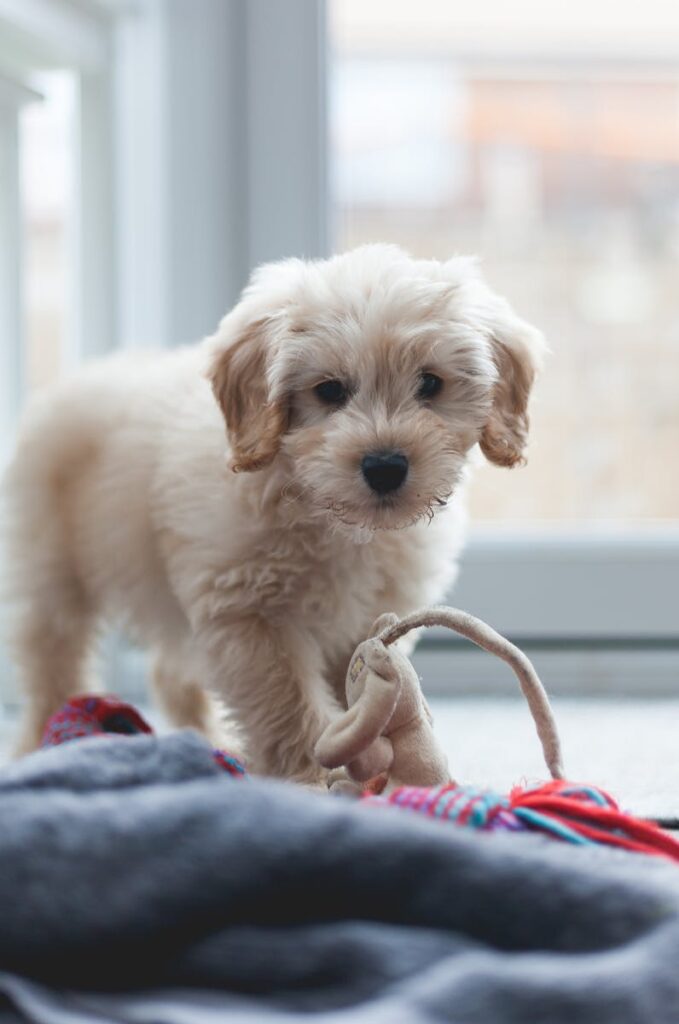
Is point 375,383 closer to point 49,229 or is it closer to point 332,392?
point 332,392

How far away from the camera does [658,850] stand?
0.93 meters

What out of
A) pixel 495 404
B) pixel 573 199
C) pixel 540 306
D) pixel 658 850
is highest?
pixel 573 199

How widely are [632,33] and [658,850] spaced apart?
1.78 metres

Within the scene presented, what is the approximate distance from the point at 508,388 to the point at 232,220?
98 centimetres

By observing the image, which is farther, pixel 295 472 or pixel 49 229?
pixel 49 229

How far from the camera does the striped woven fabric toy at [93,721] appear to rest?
130cm

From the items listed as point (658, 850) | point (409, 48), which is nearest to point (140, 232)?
point (409, 48)

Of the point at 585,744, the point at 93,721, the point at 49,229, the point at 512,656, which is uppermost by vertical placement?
the point at 49,229

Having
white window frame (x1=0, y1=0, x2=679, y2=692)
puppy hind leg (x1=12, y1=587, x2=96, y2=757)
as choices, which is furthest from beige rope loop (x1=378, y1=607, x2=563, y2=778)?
white window frame (x1=0, y1=0, x2=679, y2=692)

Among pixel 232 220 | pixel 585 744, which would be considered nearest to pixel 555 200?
pixel 232 220

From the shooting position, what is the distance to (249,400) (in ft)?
4.30

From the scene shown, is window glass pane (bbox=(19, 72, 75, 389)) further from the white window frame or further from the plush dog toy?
the plush dog toy

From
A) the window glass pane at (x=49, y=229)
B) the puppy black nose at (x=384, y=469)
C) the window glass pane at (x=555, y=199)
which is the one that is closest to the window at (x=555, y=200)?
the window glass pane at (x=555, y=199)

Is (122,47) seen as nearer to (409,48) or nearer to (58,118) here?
(58,118)
